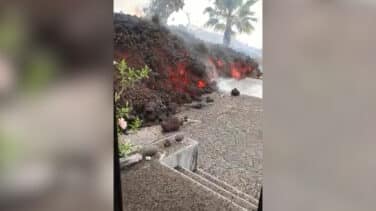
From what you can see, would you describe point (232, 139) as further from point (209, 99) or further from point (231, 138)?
point (209, 99)

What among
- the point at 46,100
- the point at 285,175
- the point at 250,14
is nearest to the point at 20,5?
the point at 46,100

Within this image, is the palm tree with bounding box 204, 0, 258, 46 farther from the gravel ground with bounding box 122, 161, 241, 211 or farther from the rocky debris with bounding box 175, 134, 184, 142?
the gravel ground with bounding box 122, 161, 241, 211

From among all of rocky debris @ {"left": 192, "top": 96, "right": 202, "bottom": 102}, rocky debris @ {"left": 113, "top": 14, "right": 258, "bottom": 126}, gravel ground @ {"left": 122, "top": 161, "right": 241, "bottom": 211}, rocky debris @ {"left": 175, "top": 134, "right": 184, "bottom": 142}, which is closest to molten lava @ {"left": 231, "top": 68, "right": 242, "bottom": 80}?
rocky debris @ {"left": 113, "top": 14, "right": 258, "bottom": 126}

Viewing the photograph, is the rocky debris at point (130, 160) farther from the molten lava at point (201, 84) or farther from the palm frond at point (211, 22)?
the palm frond at point (211, 22)

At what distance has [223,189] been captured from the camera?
1.27 meters

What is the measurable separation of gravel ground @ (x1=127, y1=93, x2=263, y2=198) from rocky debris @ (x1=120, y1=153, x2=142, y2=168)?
7.0 inches

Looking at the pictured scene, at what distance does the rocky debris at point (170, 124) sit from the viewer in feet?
4.01

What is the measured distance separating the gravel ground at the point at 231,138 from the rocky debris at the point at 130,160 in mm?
178

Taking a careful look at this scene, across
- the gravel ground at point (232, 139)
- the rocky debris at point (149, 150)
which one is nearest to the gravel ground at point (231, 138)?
the gravel ground at point (232, 139)

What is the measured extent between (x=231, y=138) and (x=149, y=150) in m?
0.27

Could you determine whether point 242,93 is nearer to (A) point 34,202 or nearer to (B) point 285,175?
(B) point 285,175

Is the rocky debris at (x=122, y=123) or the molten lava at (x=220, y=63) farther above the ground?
the molten lava at (x=220, y=63)

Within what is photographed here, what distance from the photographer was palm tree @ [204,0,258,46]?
1234mm

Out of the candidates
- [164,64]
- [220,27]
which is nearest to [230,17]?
[220,27]
